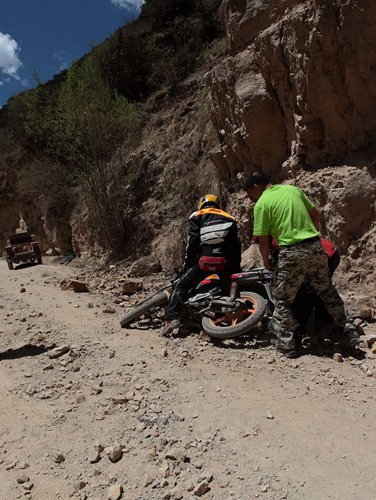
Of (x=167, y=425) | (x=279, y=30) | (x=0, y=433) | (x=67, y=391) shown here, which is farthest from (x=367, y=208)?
(x=0, y=433)

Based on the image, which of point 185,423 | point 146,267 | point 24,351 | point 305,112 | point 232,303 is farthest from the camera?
point 146,267

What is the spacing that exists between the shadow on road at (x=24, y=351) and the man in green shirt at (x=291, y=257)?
9.78ft

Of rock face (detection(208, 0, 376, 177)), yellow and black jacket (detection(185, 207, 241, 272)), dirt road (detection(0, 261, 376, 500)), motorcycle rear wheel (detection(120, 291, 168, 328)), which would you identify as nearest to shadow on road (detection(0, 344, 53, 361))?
dirt road (detection(0, 261, 376, 500))

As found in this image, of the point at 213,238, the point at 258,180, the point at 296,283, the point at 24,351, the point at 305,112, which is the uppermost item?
the point at 305,112

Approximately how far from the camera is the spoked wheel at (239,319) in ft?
14.7

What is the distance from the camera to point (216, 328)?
4.69 meters

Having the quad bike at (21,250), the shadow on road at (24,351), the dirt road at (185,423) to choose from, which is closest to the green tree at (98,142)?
the quad bike at (21,250)

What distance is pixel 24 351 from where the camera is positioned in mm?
5434

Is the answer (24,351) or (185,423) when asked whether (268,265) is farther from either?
(24,351)

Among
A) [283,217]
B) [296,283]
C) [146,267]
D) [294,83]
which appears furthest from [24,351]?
[294,83]

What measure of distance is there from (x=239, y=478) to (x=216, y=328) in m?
2.16

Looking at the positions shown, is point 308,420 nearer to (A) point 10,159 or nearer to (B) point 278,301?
(B) point 278,301

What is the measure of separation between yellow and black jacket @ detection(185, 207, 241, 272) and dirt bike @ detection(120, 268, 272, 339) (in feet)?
1.03

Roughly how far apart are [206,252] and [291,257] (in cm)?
143
